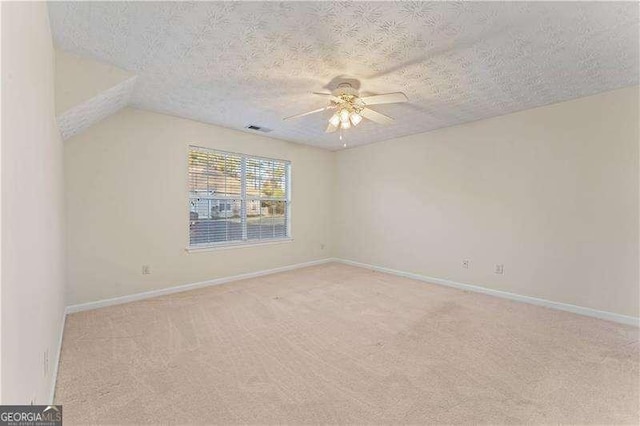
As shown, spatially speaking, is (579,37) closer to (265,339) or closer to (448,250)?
(448,250)

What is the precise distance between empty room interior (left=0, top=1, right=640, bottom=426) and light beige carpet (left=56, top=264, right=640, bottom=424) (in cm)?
2

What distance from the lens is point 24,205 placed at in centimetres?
121

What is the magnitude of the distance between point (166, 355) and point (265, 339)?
80 centimetres

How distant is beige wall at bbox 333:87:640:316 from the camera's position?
3.10 meters

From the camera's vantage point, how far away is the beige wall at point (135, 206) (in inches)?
129

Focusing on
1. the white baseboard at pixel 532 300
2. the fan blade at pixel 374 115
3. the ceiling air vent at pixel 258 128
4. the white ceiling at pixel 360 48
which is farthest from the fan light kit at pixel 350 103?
the white baseboard at pixel 532 300

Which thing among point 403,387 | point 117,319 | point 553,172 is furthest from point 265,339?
point 553,172

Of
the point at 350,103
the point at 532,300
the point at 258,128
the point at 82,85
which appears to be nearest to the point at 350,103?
the point at 350,103

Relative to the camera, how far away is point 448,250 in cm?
446

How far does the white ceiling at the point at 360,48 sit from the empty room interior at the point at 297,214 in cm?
2

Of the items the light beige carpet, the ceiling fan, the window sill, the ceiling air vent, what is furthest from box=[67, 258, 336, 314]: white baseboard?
the ceiling fan

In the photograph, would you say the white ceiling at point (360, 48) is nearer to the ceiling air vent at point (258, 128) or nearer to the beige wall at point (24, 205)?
the beige wall at point (24, 205)

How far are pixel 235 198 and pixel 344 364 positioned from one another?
129 inches

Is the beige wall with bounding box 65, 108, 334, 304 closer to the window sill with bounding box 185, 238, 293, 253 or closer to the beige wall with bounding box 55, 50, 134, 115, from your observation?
the window sill with bounding box 185, 238, 293, 253
